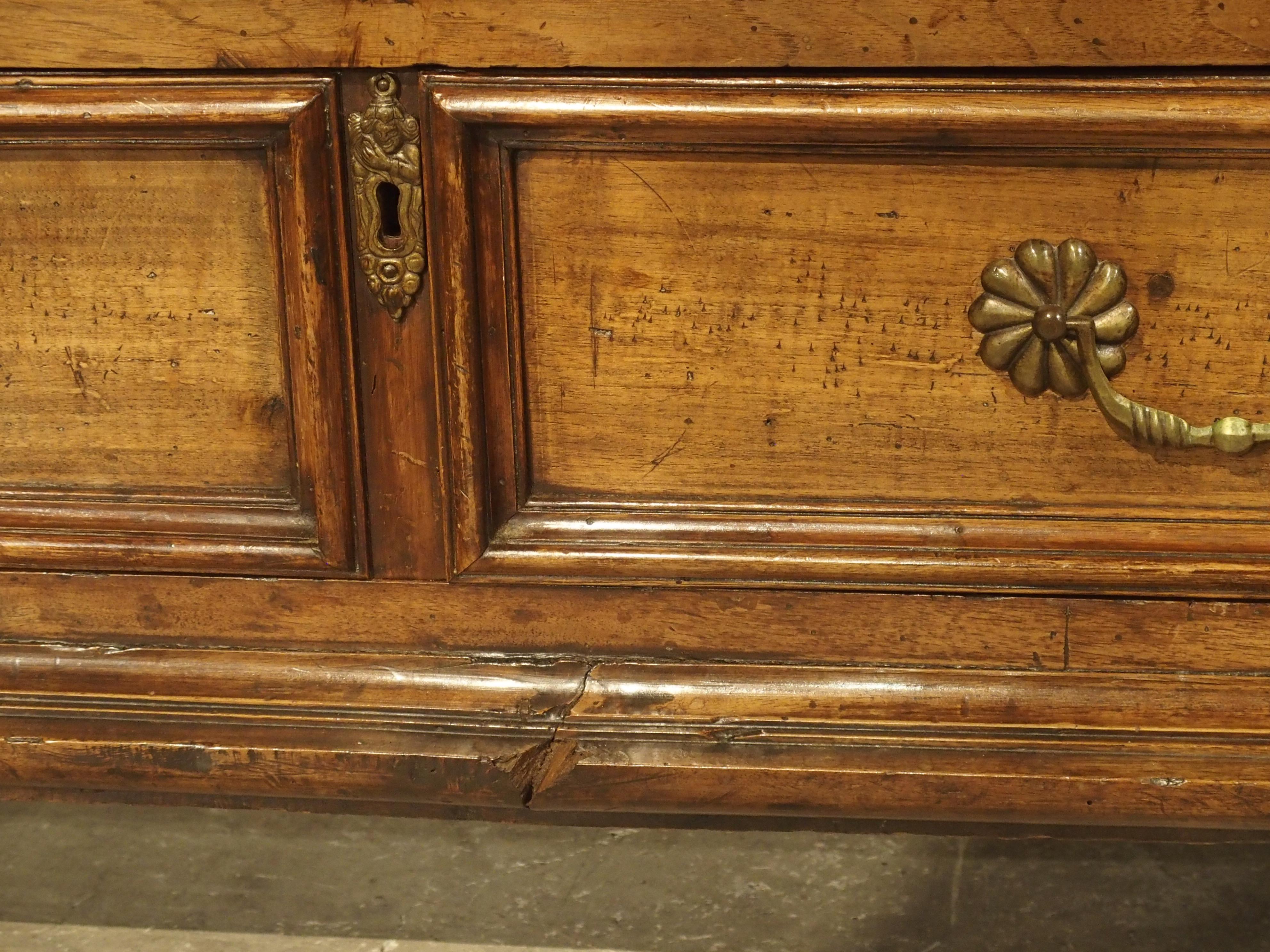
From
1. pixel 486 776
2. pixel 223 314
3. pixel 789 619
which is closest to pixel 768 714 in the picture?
pixel 789 619

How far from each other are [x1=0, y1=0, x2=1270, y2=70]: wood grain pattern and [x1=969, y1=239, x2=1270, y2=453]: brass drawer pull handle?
0.10m

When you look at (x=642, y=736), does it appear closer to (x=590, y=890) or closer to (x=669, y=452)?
(x=669, y=452)

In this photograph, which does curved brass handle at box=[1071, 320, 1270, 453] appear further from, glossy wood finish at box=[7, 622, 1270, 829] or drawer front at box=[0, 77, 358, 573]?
drawer front at box=[0, 77, 358, 573]

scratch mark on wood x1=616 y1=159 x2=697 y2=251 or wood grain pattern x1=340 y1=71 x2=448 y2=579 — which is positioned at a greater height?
scratch mark on wood x1=616 y1=159 x2=697 y2=251

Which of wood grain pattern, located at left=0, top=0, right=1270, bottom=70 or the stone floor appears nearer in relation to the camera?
wood grain pattern, located at left=0, top=0, right=1270, bottom=70

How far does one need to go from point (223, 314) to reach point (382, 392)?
0.09m

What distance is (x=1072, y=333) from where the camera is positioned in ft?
2.29

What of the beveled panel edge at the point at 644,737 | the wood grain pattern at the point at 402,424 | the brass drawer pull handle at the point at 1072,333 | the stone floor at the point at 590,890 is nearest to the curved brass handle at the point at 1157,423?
the brass drawer pull handle at the point at 1072,333

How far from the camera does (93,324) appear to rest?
76cm

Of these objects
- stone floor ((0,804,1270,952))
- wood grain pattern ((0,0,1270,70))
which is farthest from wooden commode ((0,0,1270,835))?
stone floor ((0,804,1270,952))

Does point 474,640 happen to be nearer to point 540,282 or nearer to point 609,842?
point 540,282

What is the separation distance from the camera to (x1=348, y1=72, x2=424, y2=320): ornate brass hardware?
2.32ft

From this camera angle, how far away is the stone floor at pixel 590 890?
3.26 ft

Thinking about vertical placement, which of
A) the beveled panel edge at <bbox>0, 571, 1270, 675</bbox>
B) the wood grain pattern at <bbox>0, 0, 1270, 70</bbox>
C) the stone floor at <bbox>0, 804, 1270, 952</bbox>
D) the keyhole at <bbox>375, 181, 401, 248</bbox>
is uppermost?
the wood grain pattern at <bbox>0, 0, 1270, 70</bbox>
